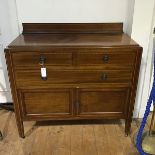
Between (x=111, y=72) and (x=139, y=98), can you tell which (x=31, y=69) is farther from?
(x=139, y=98)

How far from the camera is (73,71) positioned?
1.56 meters

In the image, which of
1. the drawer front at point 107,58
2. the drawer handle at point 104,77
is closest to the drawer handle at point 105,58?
the drawer front at point 107,58

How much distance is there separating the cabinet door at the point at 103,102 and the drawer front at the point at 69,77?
0.31ft

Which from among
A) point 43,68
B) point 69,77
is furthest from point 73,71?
point 43,68

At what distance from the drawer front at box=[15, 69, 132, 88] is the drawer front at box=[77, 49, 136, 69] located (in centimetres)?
6

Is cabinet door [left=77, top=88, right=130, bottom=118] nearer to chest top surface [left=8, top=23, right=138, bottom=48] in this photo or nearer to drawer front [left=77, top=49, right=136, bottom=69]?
drawer front [left=77, top=49, right=136, bottom=69]

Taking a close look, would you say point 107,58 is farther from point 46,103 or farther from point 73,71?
point 46,103

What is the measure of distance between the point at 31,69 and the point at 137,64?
2.57 feet

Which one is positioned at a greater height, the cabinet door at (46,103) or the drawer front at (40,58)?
the drawer front at (40,58)

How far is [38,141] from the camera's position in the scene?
179 centimetres

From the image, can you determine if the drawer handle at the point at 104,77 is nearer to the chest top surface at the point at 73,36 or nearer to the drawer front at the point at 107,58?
the drawer front at the point at 107,58

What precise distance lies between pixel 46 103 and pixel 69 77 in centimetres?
31

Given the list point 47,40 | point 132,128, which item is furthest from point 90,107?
point 47,40

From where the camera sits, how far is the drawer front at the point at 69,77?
1.55 m
